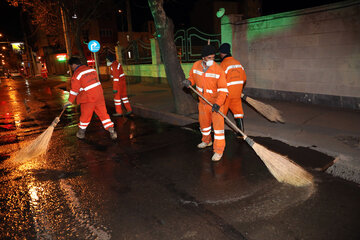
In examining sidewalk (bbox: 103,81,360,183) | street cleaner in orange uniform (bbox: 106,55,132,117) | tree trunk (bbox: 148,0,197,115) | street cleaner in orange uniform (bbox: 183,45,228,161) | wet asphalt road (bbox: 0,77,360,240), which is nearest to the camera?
wet asphalt road (bbox: 0,77,360,240)

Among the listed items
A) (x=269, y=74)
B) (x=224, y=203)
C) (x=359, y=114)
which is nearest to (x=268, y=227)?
(x=224, y=203)

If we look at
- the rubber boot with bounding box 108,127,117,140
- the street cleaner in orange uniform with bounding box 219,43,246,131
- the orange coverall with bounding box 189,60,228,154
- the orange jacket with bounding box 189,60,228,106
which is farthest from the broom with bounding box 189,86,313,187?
the rubber boot with bounding box 108,127,117,140

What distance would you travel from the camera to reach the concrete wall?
6281mm

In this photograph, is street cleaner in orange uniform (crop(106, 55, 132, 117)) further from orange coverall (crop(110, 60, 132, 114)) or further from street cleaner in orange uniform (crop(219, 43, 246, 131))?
street cleaner in orange uniform (crop(219, 43, 246, 131))

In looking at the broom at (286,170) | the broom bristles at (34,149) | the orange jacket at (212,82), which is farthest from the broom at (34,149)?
the broom at (286,170)

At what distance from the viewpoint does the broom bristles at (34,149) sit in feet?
15.3

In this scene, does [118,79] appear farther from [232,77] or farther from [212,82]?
[212,82]

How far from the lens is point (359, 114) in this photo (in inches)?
232

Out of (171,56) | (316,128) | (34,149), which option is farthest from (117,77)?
(316,128)

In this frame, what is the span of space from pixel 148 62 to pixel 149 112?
847 cm

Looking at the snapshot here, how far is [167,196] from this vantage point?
3.18 m

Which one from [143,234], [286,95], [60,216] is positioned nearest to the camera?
[143,234]

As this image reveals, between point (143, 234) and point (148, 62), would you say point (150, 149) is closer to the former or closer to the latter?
point (143, 234)

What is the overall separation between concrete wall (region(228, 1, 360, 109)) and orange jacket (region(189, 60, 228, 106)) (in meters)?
4.17
